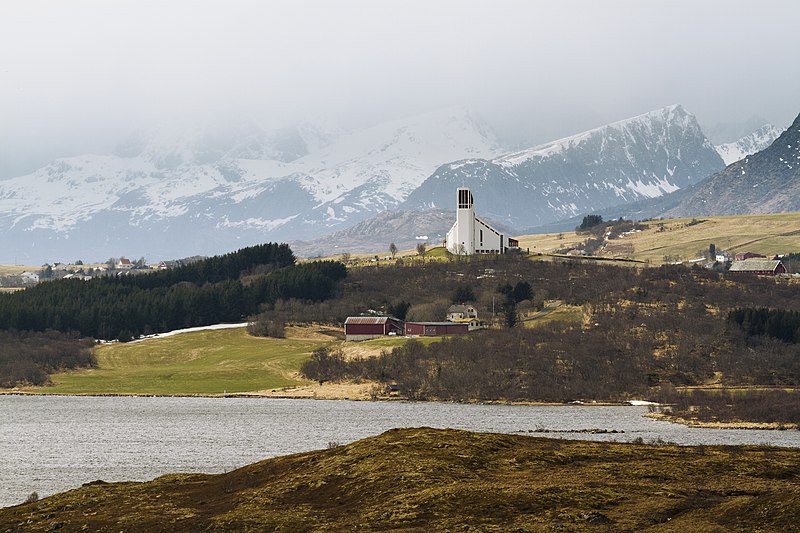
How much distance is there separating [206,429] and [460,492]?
72.0 metres

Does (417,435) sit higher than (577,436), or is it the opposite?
(417,435)

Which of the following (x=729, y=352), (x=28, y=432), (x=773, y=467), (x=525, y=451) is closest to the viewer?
(x=773, y=467)

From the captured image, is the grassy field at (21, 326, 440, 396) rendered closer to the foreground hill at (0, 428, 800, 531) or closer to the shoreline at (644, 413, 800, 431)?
the shoreline at (644, 413, 800, 431)

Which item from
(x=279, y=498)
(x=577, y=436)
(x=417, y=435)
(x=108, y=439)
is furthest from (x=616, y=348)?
(x=279, y=498)

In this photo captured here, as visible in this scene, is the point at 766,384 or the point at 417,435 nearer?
the point at 417,435

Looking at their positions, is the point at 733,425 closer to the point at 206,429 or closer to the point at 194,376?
the point at 206,429

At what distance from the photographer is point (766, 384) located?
15600 cm

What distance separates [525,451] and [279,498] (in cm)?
1421

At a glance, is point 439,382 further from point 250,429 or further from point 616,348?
point 250,429

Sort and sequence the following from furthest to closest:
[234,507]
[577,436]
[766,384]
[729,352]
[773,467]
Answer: [729,352] < [766,384] < [577,436] < [773,467] < [234,507]

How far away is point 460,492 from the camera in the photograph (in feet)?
165

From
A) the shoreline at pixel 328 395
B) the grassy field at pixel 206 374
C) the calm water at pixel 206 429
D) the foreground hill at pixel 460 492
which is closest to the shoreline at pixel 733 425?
the calm water at pixel 206 429

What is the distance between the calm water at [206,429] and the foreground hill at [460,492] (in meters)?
18.4

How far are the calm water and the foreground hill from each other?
18361mm
